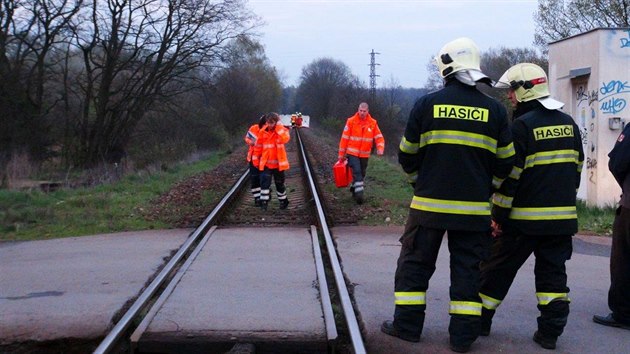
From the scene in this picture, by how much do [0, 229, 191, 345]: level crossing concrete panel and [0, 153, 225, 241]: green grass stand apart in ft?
2.76

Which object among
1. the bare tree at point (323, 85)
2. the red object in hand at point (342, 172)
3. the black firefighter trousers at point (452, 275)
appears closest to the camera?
the black firefighter trousers at point (452, 275)

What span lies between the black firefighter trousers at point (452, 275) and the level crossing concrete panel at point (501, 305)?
18 centimetres

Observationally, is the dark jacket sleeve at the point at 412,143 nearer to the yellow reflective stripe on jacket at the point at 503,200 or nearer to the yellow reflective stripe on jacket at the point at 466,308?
the yellow reflective stripe on jacket at the point at 503,200

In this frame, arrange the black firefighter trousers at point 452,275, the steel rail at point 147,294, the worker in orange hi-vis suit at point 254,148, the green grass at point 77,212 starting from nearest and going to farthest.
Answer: the steel rail at point 147,294
the black firefighter trousers at point 452,275
the green grass at point 77,212
the worker in orange hi-vis suit at point 254,148

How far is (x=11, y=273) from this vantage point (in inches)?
327


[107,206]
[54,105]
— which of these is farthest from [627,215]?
[54,105]

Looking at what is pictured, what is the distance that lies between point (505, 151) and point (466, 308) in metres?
1.19

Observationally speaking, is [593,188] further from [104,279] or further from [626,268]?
[104,279]

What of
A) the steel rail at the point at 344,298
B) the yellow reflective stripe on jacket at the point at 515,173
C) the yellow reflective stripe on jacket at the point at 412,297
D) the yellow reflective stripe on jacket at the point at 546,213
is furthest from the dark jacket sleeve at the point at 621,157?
the steel rail at the point at 344,298

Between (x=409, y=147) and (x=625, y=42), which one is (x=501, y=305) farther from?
(x=625, y=42)

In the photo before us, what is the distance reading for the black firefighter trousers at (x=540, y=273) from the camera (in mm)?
5637

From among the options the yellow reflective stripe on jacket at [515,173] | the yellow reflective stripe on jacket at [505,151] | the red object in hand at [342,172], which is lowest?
the red object in hand at [342,172]

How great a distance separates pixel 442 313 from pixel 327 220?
5.69 m

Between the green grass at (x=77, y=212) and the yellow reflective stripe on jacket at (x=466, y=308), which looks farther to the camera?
the green grass at (x=77, y=212)
